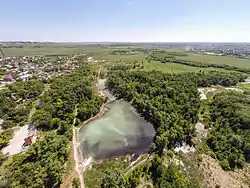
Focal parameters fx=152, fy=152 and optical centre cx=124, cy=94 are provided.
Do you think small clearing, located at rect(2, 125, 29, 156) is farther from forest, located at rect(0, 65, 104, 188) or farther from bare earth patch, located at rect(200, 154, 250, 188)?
bare earth patch, located at rect(200, 154, 250, 188)

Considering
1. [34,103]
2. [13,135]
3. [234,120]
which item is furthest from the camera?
[34,103]

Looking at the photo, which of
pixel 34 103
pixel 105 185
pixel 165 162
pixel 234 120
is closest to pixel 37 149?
A: pixel 105 185

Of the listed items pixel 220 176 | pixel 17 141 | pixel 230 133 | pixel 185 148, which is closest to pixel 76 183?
pixel 17 141

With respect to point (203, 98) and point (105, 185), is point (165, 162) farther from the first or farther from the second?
point (203, 98)

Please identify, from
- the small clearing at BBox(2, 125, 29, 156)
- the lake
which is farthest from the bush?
the small clearing at BBox(2, 125, 29, 156)

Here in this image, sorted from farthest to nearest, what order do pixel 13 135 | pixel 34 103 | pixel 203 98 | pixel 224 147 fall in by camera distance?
pixel 203 98
pixel 34 103
pixel 13 135
pixel 224 147

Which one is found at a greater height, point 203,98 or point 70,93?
point 70,93

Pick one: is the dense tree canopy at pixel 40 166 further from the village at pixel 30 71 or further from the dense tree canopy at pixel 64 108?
the village at pixel 30 71

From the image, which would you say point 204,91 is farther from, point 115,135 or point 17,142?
point 17,142

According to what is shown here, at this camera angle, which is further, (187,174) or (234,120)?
(234,120)
